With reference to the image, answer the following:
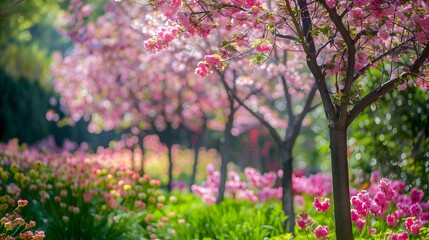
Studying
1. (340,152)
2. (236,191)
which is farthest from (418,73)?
(236,191)

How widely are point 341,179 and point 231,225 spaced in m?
2.28

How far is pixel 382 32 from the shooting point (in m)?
4.82

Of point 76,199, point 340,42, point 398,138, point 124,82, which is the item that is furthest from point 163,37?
point 124,82

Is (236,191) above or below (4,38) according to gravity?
below

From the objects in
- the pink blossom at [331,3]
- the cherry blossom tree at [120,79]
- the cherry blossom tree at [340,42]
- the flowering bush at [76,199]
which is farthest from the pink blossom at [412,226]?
the cherry blossom tree at [120,79]

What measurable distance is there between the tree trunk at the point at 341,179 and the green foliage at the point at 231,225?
1.54 meters

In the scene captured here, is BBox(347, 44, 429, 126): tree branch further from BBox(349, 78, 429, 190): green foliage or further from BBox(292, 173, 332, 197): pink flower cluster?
BBox(292, 173, 332, 197): pink flower cluster

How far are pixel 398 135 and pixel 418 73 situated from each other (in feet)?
12.3

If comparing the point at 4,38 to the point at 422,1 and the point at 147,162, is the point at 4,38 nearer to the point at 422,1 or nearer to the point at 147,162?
the point at 147,162

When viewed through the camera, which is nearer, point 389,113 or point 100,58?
point 389,113

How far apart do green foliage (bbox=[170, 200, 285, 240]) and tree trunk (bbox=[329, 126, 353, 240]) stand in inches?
60.5

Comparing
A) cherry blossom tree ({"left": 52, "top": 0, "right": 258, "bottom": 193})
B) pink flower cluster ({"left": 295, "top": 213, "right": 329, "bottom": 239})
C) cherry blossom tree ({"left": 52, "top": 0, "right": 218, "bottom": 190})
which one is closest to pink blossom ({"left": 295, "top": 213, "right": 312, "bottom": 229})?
pink flower cluster ({"left": 295, "top": 213, "right": 329, "bottom": 239})

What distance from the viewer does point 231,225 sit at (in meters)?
6.68

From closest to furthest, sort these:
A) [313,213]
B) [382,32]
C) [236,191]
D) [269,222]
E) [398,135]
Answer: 1. [382,32]
2. [269,222]
3. [313,213]
4. [398,135]
5. [236,191]
